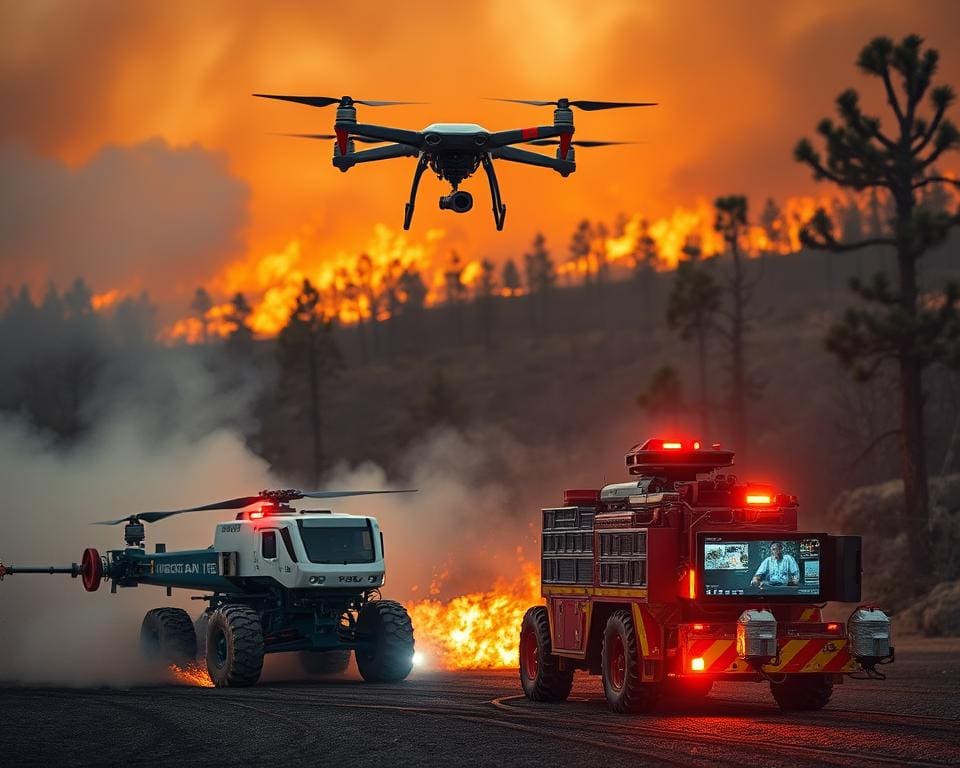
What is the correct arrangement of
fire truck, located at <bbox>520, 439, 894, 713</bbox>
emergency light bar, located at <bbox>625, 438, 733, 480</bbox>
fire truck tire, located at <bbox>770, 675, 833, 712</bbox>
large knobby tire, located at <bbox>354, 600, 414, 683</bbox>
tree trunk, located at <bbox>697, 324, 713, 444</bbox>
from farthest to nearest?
tree trunk, located at <bbox>697, 324, 713, 444</bbox> → large knobby tire, located at <bbox>354, 600, 414, 683</bbox> → emergency light bar, located at <bbox>625, 438, 733, 480</bbox> → fire truck tire, located at <bbox>770, 675, 833, 712</bbox> → fire truck, located at <bbox>520, 439, 894, 713</bbox>

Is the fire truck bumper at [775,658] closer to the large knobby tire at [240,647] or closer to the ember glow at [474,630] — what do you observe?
the large knobby tire at [240,647]

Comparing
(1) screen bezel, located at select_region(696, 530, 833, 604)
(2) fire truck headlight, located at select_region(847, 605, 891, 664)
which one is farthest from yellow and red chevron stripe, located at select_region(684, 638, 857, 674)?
(1) screen bezel, located at select_region(696, 530, 833, 604)

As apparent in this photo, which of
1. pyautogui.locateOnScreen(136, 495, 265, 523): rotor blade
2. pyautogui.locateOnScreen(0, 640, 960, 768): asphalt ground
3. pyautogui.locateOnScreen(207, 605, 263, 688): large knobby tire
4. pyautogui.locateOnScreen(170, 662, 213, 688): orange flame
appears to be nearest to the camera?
pyautogui.locateOnScreen(0, 640, 960, 768): asphalt ground

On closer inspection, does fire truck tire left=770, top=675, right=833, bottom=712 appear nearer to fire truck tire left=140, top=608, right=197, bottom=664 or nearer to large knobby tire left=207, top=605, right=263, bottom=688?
large knobby tire left=207, top=605, right=263, bottom=688

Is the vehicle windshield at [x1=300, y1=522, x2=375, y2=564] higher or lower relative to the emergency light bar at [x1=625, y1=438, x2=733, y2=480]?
lower

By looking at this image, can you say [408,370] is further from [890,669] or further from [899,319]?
[890,669]

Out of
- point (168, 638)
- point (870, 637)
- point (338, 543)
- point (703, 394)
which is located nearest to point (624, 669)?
point (870, 637)

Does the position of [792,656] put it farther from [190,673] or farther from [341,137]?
[190,673]
